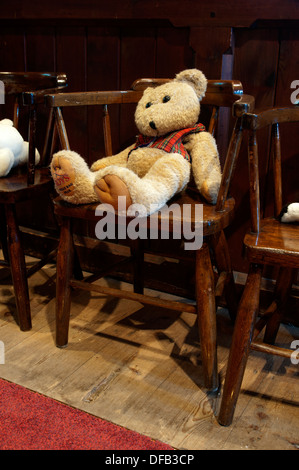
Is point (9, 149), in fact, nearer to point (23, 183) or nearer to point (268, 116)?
point (23, 183)

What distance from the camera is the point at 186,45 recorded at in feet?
5.07

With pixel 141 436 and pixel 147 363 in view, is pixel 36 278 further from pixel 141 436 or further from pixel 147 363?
pixel 141 436

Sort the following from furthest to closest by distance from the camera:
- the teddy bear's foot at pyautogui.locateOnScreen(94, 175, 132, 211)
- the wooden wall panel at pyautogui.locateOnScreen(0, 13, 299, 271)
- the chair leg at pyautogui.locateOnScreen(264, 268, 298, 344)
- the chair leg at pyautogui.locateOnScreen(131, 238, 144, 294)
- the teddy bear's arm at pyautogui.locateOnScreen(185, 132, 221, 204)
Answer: the chair leg at pyautogui.locateOnScreen(131, 238, 144, 294) → the wooden wall panel at pyautogui.locateOnScreen(0, 13, 299, 271) → the chair leg at pyautogui.locateOnScreen(264, 268, 298, 344) → the teddy bear's arm at pyautogui.locateOnScreen(185, 132, 221, 204) → the teddy bear's foot at pyautogui.locateOnScreen(94, 175, 132, 211)

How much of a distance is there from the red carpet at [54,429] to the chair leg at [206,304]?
256 millimetres

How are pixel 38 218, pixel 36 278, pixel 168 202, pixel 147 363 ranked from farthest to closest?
1. pixel 38 218
2. pixel 36 278
3. pixel 147 363
4. pixel 168 202

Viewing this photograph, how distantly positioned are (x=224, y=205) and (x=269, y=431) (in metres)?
0.55

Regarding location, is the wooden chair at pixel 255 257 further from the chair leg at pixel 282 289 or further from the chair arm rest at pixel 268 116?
the chair leg at pixel 282 289

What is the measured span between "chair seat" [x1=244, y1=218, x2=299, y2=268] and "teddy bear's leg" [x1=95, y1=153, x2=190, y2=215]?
0.76 ft

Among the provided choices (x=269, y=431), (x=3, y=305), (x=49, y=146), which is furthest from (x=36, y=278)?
(x=269, y=431)

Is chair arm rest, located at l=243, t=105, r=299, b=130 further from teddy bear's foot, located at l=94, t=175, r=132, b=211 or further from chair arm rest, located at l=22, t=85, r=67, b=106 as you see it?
chair arm rest, located at l=22, t=85, r=67, b=106

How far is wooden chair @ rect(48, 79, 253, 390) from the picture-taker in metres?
1.14

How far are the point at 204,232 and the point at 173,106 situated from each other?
0.39 metres

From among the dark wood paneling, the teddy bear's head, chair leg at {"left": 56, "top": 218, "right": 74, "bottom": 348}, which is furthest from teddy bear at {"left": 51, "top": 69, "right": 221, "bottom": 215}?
the dark wood paneling

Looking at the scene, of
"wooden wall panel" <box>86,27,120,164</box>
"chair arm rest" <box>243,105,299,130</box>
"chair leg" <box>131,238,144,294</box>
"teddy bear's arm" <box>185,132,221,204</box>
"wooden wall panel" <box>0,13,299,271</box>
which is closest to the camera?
"chair arm rest" <box>243,105,299,130</box>
